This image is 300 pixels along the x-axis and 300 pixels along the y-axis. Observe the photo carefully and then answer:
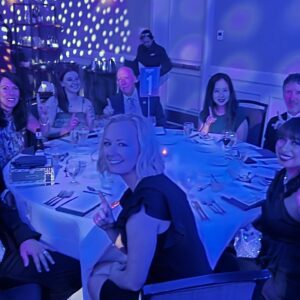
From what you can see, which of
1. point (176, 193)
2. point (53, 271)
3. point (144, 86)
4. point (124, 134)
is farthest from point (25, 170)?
point (144, 86)

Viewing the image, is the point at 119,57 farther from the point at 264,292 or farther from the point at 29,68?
the point at 264,292

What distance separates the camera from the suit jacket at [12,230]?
70.7 inches

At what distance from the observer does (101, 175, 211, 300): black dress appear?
4.42 feet

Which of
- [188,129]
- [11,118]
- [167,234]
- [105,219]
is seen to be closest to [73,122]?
[11,118]

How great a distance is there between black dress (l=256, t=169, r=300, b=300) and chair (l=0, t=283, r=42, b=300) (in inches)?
35.1

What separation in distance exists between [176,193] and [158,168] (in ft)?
0.45

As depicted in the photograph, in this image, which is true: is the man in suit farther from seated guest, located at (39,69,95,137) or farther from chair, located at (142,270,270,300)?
chair, located at (142,270,270,300)

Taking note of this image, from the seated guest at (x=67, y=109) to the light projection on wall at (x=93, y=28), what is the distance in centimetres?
382

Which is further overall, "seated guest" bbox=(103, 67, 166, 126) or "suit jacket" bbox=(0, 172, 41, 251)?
"seated guest" bbox=(103, 67, 166, 126)

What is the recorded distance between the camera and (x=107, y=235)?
165 centimetres

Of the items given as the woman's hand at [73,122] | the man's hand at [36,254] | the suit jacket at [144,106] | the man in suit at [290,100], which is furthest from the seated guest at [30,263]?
the suit jacket at [144,106]

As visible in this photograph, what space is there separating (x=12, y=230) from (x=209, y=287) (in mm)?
1057

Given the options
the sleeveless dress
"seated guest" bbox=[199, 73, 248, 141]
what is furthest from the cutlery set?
"seated guest" bbox=[199, 73, 248, 141]

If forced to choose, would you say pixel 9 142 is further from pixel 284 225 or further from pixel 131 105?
pixel 284 225
